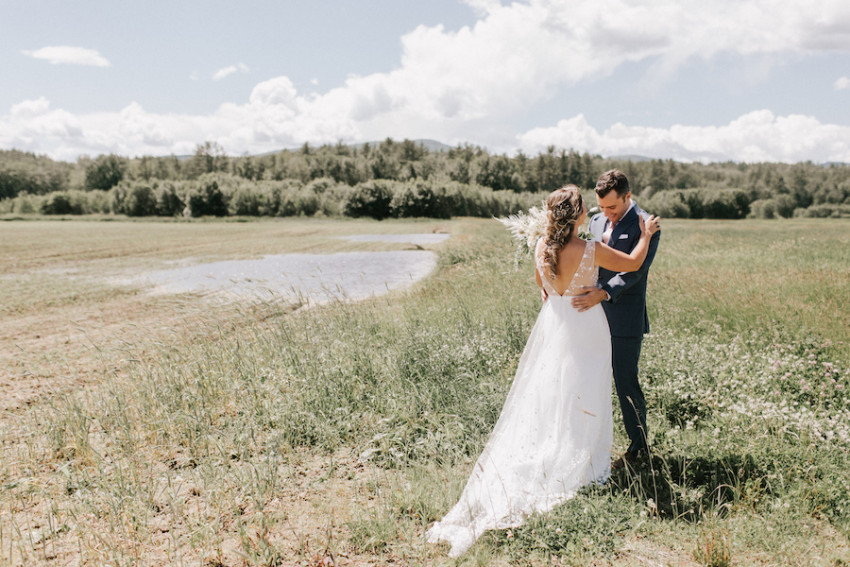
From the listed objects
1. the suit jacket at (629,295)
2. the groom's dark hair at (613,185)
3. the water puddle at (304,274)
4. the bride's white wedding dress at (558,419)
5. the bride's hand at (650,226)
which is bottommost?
the water puddle at (304,274)

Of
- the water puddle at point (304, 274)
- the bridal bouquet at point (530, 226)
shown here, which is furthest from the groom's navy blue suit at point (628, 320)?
the water puddle at point (304, 274)

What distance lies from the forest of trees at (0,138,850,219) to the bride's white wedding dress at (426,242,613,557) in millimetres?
76881

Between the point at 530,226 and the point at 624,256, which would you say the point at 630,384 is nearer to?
the point at 624,256

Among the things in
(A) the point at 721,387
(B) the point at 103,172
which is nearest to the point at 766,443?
(A) the point at 721,387

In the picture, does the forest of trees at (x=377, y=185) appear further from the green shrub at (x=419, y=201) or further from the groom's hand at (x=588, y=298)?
the groom's hand at (x=588, y=298)

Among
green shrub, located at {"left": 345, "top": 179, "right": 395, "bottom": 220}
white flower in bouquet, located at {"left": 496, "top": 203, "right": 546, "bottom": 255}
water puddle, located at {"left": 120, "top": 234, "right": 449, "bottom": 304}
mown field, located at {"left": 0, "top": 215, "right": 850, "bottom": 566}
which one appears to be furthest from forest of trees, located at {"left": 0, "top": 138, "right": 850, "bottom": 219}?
white flower in bouquet, located at {"left": 496, "top": 203, "right": 546, "bottom": 255}

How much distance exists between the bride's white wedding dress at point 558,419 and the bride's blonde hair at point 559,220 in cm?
19

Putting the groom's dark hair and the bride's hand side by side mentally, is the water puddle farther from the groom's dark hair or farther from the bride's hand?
the bride's hand

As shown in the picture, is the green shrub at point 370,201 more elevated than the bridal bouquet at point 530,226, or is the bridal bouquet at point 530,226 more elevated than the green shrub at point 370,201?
the green shrub at point 370,201

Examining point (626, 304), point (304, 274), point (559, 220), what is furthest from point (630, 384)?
point (304, 274)

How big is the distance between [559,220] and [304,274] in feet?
52.7

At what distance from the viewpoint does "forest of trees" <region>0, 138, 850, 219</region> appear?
8275 cm

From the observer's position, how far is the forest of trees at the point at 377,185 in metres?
82.8

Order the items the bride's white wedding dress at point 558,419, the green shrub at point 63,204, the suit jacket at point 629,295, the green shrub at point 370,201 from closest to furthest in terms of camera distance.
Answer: the bride's white wedding dress at point 558,419 < the suit jacket at point 629,295 < the green shrub at point 370,201 < the green shrub at point 63,204
